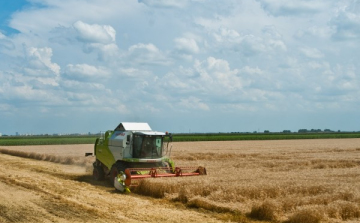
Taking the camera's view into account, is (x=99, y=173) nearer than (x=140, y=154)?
No

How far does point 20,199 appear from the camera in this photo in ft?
50.6

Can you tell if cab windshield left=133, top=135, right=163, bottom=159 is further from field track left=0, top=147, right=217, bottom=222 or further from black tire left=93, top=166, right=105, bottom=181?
black tire left=93, top=166, right=105, bottom=181

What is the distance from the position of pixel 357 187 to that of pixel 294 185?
82.5 inches

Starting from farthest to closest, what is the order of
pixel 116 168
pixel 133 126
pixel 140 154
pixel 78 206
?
pixel 133 126, pixel 140 154, pixel 116 168, pixel 78 206

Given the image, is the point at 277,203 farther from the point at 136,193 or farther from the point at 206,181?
the point at 136,193

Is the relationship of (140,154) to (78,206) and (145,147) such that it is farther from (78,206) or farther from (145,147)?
(78,206)

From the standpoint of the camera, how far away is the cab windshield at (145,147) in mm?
21234

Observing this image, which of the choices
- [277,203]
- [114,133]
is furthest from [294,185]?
[114,133]

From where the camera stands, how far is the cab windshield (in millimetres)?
21234

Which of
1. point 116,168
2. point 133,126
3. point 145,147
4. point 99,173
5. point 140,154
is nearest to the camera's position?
point 116,168

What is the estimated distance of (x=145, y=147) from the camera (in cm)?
2136

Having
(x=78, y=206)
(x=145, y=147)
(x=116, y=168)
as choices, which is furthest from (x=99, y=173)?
(x=78, y=206)

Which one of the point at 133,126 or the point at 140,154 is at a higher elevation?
the point at 133,126

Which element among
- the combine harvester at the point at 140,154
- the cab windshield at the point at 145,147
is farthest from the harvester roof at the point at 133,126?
the cab windshield at the point at 145,147
